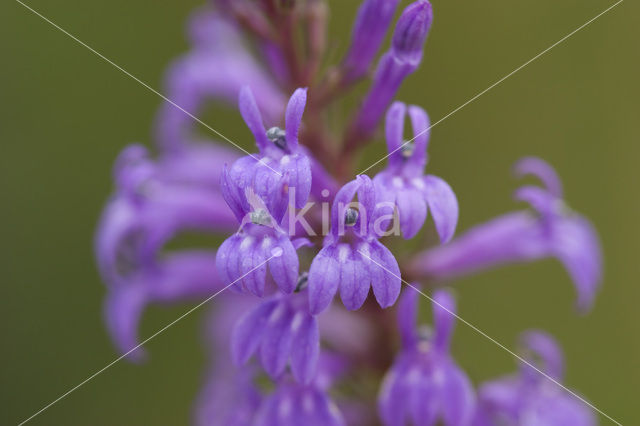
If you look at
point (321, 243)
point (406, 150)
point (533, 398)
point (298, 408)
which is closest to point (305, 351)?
point (298, 408)

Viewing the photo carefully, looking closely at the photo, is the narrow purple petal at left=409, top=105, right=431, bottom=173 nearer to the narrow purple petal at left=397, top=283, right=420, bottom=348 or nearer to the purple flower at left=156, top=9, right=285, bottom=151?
the narrow purple petal at left=397, top=283, right=420, bottom=348

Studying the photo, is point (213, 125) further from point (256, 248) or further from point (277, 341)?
point (256, 248)

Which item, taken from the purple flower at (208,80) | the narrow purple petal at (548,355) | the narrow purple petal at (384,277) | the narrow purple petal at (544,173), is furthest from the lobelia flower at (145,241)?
the narrow purple petal at (548,355)

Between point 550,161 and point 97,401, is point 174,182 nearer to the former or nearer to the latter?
point 97,401


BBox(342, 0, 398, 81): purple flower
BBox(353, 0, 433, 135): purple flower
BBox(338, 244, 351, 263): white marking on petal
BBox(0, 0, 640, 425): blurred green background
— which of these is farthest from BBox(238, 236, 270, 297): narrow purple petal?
BBox(0, 0, 640, 425): blurred green background

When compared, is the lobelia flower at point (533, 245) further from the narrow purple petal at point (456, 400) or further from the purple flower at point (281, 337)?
the purple flower at point (281, 337)
